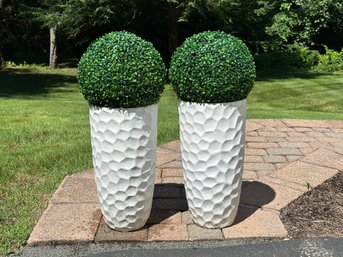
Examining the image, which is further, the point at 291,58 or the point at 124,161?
the point at 291,58

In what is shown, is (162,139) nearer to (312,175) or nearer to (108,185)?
(312,175)

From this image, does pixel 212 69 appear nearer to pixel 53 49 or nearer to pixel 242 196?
pixel 242 196

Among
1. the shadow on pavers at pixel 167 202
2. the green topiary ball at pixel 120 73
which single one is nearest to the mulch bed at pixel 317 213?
the shadow on pavers at pixel 167 202

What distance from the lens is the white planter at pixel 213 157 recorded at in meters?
3.34

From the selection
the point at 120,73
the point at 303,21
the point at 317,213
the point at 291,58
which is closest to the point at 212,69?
the point at 120,73

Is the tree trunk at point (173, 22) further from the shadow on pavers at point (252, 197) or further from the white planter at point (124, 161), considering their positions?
the white planter at point (124, 161)

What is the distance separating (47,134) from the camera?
22.4 ft

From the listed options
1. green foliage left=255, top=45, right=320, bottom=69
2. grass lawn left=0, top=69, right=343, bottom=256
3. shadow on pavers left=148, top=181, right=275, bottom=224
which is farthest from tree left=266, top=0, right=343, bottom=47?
shadow on pavers left=148, top=181, right=275, bottom=224

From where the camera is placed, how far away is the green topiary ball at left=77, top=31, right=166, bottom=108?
3111 mm

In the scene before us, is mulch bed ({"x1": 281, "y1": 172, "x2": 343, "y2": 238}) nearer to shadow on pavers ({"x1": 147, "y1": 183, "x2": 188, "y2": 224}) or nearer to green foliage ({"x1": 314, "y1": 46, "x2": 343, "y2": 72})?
shadow on pavers ({"x1": 147, "y1": 183, "x2": 188, "y2": 224})

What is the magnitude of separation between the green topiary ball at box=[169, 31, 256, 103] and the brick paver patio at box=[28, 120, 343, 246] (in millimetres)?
1044

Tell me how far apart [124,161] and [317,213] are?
1792 millimetres

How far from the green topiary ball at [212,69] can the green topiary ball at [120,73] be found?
0.18 m

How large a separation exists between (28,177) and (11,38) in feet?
70.4
